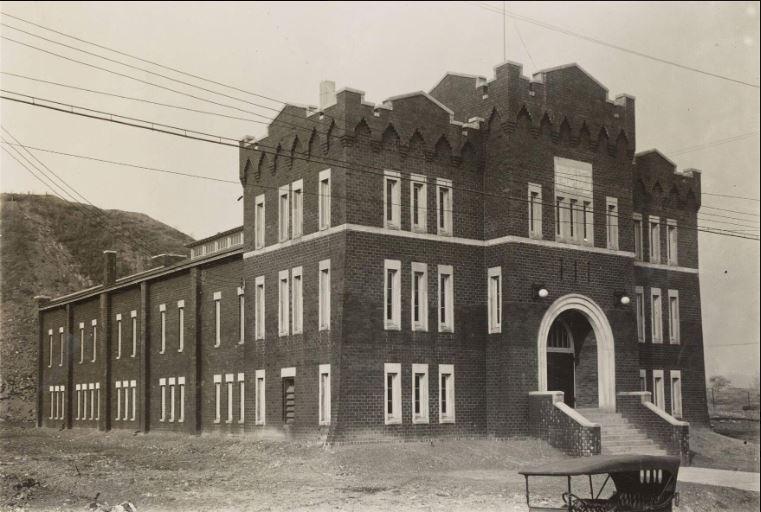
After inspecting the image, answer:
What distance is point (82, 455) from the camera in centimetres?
3138

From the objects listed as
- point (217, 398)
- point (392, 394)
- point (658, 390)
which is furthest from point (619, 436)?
point (217, 398)

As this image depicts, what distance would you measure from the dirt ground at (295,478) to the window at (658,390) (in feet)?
27.8

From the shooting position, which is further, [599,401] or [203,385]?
[203,385]

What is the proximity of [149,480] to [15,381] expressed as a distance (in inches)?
1524

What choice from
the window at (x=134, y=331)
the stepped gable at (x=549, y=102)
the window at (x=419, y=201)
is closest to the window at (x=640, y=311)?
the stepped gable at (x=549, y=102)

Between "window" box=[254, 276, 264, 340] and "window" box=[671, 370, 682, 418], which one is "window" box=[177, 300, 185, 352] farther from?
A: "window" box=[671, 370, 682, 418]

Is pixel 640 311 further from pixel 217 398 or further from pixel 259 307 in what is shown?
pixel 217 398

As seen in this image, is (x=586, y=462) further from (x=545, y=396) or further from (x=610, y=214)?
(x=610, y=214)

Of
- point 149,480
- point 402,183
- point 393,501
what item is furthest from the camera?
point 402,183

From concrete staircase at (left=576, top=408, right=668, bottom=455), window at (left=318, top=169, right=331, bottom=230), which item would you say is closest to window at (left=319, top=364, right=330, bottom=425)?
window at (left=318, top=169, right=331, bottom=230)

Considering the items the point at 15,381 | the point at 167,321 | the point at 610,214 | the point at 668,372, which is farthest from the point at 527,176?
the point at 15,381

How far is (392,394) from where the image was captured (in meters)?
27.9

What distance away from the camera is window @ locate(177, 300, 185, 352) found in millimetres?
39062

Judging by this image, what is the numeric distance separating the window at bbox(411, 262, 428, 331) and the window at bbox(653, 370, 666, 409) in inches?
422
